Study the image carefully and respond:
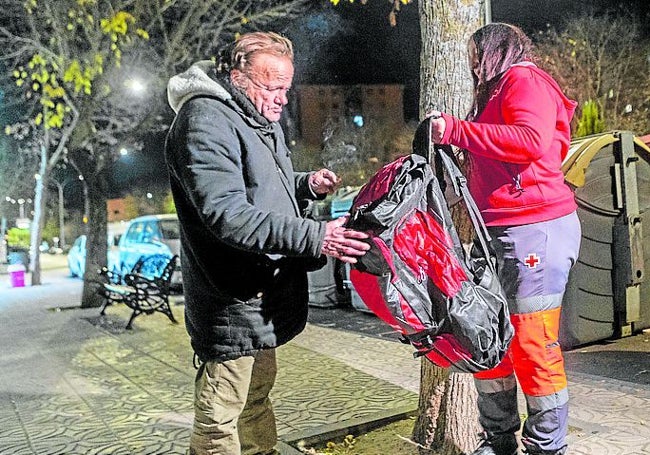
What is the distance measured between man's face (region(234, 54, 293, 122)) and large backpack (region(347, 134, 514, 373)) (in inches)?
21.6

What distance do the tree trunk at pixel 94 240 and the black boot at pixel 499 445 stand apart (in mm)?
10212

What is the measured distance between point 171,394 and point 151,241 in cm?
881

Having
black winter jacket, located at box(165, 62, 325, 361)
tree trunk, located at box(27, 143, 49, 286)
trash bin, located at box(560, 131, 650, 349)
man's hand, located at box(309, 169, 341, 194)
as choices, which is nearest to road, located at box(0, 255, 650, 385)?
trash bin, located at box(560, 131, 650, 349)

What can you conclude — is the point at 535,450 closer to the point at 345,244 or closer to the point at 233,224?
the point at 345,244

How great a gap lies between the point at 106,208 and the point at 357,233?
1090cm

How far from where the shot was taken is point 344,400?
16.6 feet

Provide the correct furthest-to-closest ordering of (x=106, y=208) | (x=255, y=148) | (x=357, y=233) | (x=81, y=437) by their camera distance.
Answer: (x=106, y=208) → (x=81, y=437) → (x=255, y=148) → (x=357, y=233)

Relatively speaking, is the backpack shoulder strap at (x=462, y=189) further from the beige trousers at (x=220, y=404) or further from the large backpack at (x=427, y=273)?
the beige trousers at (x=220, y=404)

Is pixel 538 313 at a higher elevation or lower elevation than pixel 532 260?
lower

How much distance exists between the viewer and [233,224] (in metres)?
2.42

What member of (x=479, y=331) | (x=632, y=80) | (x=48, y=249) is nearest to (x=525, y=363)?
(x=479, y=331)

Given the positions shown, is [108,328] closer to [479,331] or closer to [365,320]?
[365,320]

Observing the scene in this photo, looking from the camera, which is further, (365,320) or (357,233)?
(365,320)

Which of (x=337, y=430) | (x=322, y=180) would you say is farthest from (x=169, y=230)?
(x=322, y=180)
